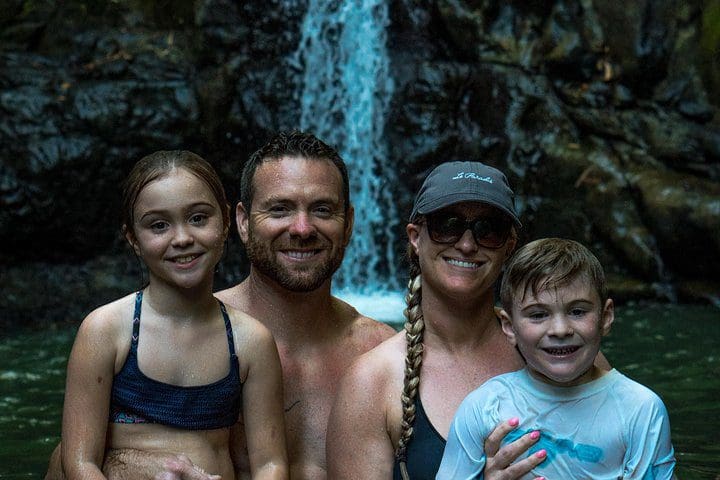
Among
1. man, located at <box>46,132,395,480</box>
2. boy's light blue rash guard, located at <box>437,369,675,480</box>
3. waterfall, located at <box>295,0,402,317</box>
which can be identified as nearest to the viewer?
boy's light blue rash guard, located at <box>437,369,675,480</box>

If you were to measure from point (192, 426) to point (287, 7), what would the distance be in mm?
10457

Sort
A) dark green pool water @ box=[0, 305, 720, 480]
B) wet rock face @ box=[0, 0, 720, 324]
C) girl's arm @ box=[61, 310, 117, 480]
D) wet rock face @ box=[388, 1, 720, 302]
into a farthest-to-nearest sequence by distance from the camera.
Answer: wet rock face @ box=[388, 1, 720, 302]
wet rock face @ box=[0, 0, 720, 324]
dark green pool water @ box=[0, 305, 720, 480]
girl's arm @ box=[61, 310, 117, 480]

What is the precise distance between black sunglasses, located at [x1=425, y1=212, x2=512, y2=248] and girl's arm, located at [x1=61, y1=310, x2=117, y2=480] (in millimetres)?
1120

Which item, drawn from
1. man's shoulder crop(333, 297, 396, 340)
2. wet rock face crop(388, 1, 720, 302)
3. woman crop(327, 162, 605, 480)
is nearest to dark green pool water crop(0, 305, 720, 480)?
wet rock face crop(388, 1, 720, 302)

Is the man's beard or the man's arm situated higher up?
the man's beard

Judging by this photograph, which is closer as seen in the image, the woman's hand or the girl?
the woman's hand

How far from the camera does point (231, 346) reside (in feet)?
12.0

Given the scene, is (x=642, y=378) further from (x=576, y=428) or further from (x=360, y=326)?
(x=576, y=428)

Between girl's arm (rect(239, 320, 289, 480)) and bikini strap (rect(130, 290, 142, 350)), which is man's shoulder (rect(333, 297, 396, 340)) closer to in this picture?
girl's arm (rect(239, 320, 289, 480))

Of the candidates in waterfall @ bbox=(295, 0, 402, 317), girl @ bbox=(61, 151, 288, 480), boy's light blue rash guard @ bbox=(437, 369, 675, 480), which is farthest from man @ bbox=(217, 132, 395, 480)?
waterfall @ bbox=(295, 0, 402, 317)

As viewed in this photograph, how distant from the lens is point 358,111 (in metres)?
13.3

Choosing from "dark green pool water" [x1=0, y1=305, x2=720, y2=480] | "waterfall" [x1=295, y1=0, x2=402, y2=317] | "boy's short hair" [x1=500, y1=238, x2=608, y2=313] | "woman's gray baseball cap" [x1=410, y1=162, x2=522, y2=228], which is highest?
"woman's gray baseball cap" [x1=410, y1=162, x2=522, y2=228]

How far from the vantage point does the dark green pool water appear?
6.72m

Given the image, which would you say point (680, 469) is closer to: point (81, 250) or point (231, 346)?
point (231, 346)
